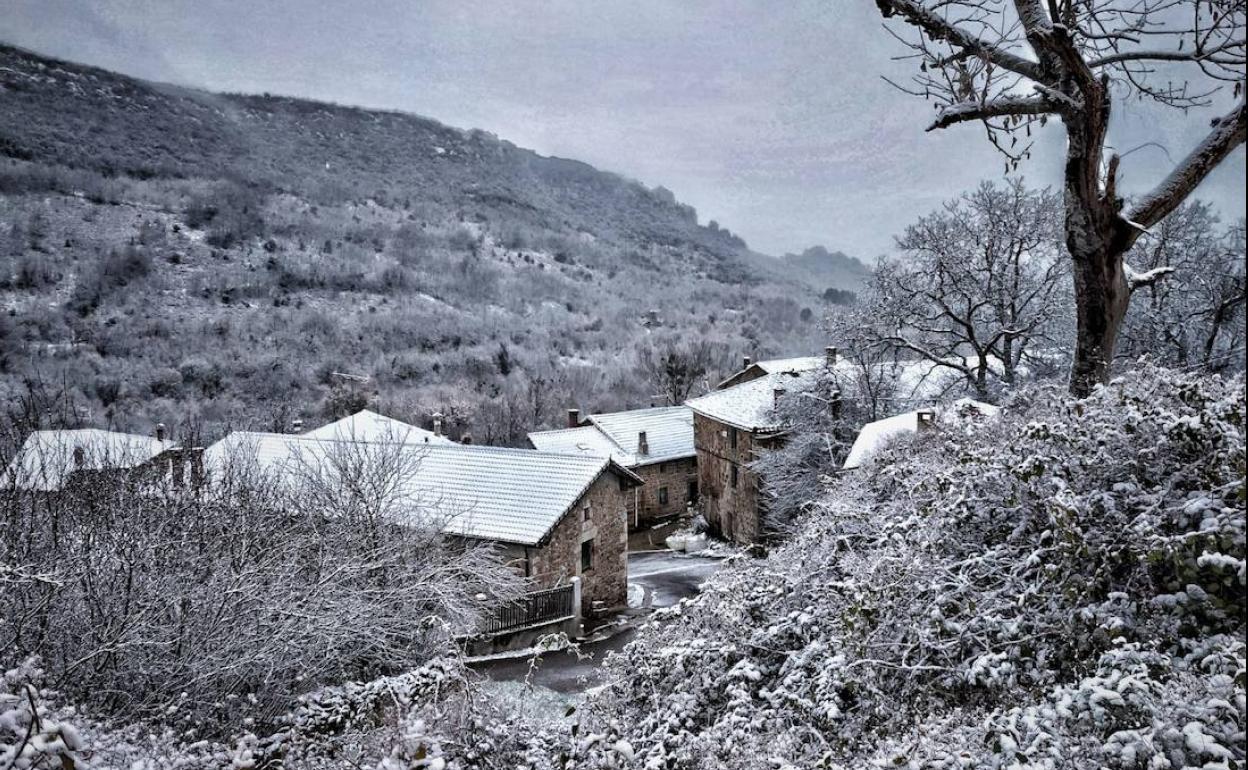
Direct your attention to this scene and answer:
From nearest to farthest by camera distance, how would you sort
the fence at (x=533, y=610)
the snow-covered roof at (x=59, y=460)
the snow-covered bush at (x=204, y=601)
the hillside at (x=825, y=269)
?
1. the snow-covered bush at (x=204, y=601)
2. the snow-covered roof at (x=59, y=460)
3. the fence at (x=533, y=610)
4. the hillside at (x=825, y=269)

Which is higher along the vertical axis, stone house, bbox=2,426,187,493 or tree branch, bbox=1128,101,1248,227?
tree branch, bbox=1128,101,1248,227

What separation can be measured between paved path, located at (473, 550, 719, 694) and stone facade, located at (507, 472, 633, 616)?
1030 millimetres

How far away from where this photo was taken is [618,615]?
1991cm

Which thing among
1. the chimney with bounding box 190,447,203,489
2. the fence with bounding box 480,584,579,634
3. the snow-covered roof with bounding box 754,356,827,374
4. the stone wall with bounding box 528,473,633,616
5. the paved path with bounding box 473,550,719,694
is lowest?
the paved path with bounding box 473,550,719,694

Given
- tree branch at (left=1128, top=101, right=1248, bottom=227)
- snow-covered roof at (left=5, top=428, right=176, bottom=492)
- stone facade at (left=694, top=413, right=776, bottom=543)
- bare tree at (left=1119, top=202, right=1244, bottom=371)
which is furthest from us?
stone facade at (left=694, top=413, right=776, bottom=543)

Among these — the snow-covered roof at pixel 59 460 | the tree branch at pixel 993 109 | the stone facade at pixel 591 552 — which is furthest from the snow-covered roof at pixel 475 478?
the tree branch at pixel 993 109

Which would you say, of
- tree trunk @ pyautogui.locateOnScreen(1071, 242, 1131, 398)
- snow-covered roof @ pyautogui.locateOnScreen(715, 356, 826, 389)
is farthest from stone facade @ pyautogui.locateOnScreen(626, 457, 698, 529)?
tree trunk @ pyautogui.locateOnScreen(1071, 242, 1131, 398)

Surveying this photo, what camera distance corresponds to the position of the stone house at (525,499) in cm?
1758

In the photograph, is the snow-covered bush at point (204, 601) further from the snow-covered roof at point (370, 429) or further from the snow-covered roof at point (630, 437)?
the snow-covered roof at point (630, 437)

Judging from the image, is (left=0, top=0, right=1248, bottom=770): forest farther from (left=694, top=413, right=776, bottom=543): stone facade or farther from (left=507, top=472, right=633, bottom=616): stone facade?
(left=694, top=413, right=776, bottom=543): stone facade

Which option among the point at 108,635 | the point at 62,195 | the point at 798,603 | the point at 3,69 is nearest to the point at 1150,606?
the point at 798,603

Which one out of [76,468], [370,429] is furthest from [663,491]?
[76,468]

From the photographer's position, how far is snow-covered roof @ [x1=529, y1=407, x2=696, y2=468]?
111ft

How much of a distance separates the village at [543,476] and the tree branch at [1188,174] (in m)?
3.02
